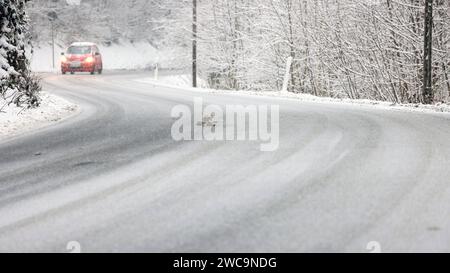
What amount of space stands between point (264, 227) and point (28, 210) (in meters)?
2.01

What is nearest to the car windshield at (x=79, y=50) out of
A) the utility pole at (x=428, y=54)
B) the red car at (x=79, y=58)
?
the red car at (x=79, y=58)

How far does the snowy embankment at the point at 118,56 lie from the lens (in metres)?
46.9

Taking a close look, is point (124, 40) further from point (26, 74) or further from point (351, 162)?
point (351, 162)

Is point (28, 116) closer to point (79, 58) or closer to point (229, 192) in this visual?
point (229, 192)

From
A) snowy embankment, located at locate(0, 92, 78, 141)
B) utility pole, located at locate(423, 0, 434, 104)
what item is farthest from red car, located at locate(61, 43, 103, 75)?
utility pole, located at locate(423, 0, 434, 104)

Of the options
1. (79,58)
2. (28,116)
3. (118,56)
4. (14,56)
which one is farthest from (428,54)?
(118,56)

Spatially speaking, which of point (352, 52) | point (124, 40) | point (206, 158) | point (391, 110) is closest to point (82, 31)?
point (124, 40)

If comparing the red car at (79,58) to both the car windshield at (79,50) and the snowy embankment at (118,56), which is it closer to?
the car windshield at (79,50)

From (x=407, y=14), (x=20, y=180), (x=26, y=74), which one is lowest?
(x=20, y=180)

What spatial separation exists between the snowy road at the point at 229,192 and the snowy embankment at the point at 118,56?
3730 centimetres

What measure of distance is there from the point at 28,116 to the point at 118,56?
4660cm

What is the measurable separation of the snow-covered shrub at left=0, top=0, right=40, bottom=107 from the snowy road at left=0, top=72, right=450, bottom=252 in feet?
12.4

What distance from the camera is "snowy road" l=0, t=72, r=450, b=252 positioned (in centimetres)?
365

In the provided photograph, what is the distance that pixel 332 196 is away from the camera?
461 centimetres
